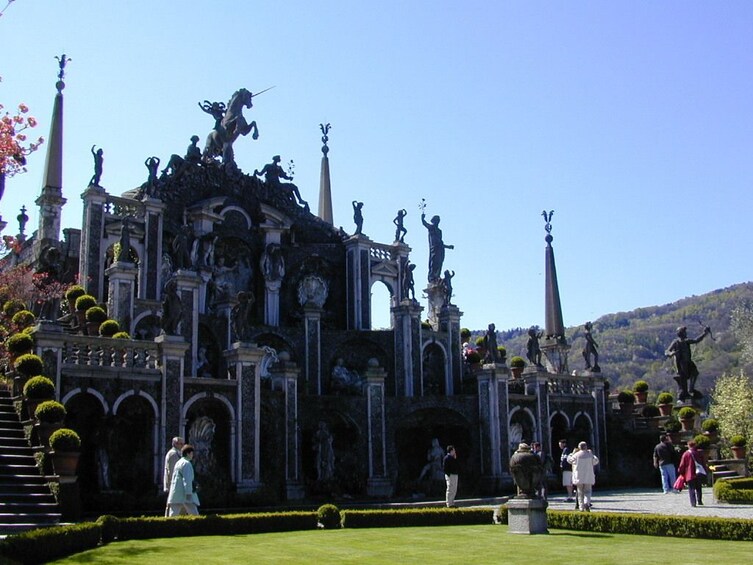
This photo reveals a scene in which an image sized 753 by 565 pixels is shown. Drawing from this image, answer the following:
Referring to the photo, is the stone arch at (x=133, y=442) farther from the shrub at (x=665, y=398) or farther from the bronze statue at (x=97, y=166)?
the shrub at (x=665, y=398)

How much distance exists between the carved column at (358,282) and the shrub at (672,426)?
15.1 meters

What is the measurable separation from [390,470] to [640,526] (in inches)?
748

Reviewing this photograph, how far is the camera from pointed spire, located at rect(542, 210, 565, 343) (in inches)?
2149

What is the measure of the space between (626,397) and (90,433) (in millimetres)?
25531

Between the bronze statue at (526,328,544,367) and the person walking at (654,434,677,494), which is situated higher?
the bronze statue at (526,328,544,367)

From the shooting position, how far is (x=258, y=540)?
60.1 feet

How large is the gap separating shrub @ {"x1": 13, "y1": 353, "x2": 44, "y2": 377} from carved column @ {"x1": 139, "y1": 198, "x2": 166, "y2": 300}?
46.6 ft

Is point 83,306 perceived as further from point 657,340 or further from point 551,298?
point 657,340

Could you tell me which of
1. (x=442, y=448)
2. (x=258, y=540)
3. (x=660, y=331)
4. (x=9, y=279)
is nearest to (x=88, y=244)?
(x=9, y=279)

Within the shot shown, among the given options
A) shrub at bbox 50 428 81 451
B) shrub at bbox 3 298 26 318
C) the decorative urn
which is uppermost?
shrub at bbox 3 298 26 318

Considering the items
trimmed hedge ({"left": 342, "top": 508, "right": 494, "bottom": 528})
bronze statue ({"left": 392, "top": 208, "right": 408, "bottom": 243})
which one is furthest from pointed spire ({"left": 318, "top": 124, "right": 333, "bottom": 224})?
trimmed hedge ({"left": 342, "top": 508, "right": 494, "bottom": 528})

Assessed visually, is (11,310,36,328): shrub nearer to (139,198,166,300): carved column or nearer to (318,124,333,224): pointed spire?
(139,198,166,300): carved column

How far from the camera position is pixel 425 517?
22.5 meters

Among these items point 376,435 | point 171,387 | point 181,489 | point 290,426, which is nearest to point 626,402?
point 376,435
